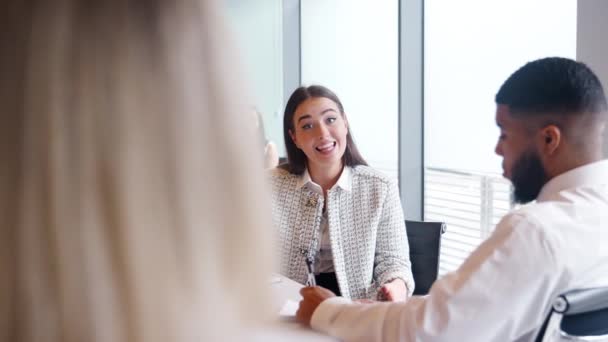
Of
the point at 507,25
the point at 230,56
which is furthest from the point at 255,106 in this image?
the point at 507,25

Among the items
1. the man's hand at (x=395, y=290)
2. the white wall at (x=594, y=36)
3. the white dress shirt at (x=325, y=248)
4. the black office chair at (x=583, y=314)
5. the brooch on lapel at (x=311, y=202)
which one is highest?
the white wall at (x=594, y=36)

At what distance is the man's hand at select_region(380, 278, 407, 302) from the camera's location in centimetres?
229

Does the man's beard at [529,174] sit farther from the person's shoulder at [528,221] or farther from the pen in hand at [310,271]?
the pen in hand at [310,271]

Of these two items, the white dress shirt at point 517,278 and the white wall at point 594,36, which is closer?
the white dress shirt at point 517,278

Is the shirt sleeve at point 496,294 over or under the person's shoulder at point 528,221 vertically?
under

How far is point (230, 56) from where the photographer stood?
0.62 m

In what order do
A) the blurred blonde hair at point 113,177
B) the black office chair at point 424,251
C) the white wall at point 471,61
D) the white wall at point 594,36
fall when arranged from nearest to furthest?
1. the blurred blonde hair at point 113,177
2. the white wall at point 594,36
3. the black office chair at point 424,251
4. the white wall at point 471,61

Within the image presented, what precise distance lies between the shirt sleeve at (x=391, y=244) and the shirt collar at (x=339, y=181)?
0.57 feet

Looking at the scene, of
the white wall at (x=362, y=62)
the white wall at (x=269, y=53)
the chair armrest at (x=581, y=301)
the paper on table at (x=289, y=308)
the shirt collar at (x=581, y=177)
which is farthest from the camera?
the white wall at (x=269, y=53)

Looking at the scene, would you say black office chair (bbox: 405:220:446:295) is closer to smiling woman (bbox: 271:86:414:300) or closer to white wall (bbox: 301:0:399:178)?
smiling woman (bbox: 271:86:414:300)

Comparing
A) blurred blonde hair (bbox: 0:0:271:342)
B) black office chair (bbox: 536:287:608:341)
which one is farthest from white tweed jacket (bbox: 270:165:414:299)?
blurred blonde hair (bbox: 0:0:271:342)

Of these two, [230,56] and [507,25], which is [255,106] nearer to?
[230,56]

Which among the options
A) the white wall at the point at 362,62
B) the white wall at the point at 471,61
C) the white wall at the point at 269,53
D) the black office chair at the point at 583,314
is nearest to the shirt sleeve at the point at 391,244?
the white wall at the point at 471,61

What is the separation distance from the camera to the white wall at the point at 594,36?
2.41m
